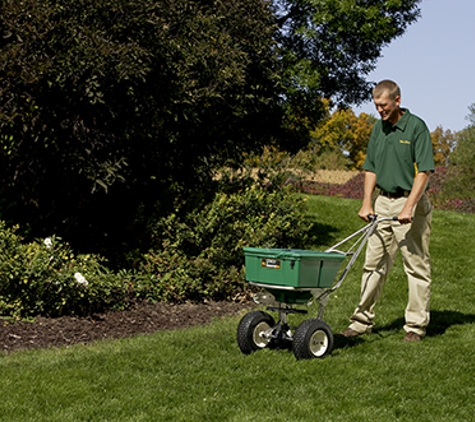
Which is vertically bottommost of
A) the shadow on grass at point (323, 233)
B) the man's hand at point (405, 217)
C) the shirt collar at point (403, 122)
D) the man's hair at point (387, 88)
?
the shadow on grass at point (323, 233)

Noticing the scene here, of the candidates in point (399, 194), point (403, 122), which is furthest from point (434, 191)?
point (403, 122)

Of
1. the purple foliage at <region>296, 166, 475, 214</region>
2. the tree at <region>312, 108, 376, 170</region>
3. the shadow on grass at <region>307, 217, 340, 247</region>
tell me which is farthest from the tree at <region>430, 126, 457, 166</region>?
the shadow on grass at <region>307, 217, 340, 247</region>

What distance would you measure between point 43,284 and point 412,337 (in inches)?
145

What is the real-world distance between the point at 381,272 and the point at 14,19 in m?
4.70

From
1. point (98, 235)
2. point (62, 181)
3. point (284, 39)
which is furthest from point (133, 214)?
point (284, 39)

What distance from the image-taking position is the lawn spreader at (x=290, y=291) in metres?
5.47

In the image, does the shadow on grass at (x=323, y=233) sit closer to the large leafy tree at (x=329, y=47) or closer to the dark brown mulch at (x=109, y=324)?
the large leafy tree at (x=329, y=47)

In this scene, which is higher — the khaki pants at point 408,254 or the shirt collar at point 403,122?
the shirt collar at point 403,122


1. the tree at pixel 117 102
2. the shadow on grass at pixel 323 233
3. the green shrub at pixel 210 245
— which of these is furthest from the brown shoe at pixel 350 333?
the shadow on grass at pixel 323 233

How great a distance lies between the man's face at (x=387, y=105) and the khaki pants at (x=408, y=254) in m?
0.72

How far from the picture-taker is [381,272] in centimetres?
647

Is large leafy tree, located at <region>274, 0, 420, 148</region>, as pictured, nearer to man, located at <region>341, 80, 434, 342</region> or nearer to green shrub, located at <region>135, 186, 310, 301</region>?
green shrub, located at <region>135, 186, 310, 301</region>

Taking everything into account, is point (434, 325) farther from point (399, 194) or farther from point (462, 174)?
point (462, 174)

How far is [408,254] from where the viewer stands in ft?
21.0
